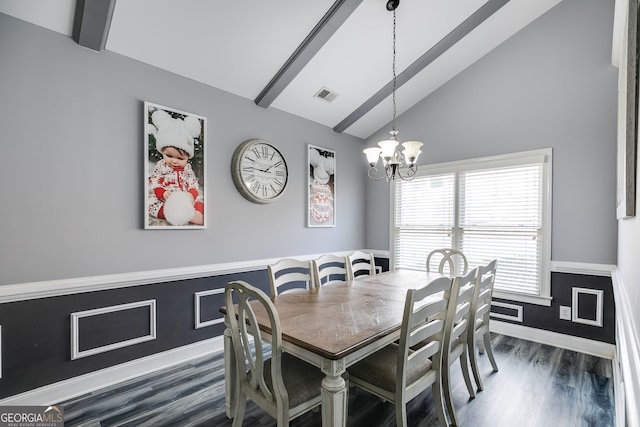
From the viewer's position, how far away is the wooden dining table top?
1470 mm

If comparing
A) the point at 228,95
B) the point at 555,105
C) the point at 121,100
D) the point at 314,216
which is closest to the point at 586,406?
the point at 555,105

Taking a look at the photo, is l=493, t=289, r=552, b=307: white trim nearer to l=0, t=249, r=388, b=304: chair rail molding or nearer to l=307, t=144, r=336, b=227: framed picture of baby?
l=307, t=144, r=336, b=227: framed picture of baby

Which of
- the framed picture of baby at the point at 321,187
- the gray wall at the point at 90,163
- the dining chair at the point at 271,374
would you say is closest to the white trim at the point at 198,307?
the gray wall at the point at 90,163

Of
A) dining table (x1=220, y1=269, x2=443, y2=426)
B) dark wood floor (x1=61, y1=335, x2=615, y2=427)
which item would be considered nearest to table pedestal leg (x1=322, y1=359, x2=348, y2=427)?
dining table (x1=220, y1=269, x2=443, y2=426)

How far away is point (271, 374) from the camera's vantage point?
59.2 inches

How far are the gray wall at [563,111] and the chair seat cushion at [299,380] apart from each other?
2.91m

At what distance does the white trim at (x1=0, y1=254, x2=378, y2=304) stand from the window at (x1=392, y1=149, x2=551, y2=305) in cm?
230

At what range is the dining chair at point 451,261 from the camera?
133 inches

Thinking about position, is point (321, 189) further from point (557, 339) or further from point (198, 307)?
point (557, 339)

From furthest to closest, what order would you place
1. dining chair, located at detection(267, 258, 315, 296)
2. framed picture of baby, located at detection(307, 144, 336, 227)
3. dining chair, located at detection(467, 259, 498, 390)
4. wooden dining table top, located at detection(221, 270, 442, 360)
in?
framed picture of baby, located at detection(307, 144, 336, 227) → dining chair, located at detection(267, 258, 315, 296) → dining chair, located at detection(467, 259, 498, 390) → wooden dining table top, located at detection(221, 270, 442, 360)

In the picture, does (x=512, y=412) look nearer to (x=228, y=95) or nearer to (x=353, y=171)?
(x=353, y=171)

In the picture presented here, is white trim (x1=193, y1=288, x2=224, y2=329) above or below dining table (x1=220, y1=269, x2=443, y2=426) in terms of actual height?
below

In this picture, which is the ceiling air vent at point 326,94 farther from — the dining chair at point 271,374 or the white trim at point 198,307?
the dining chair at point 271,374

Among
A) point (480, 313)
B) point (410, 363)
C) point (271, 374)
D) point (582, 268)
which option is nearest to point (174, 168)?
point (271, 374)
